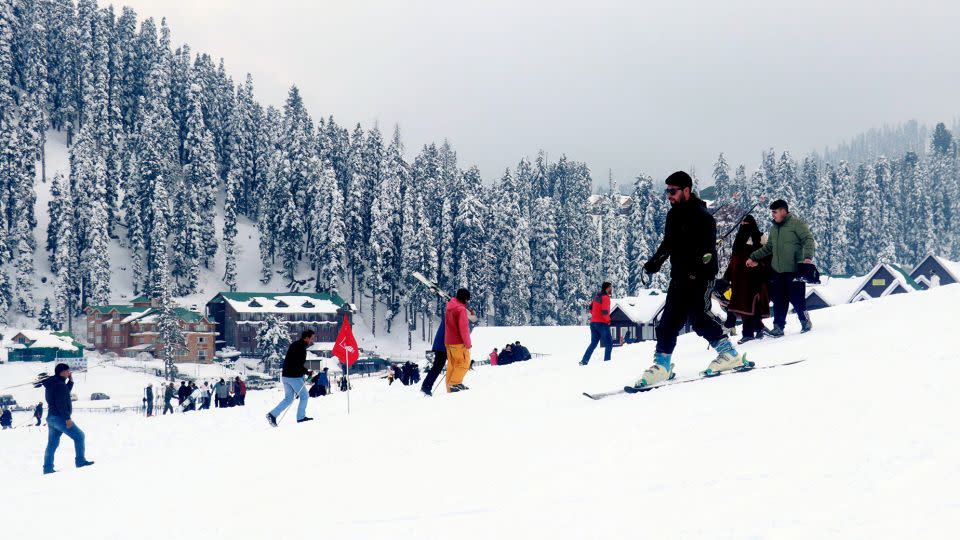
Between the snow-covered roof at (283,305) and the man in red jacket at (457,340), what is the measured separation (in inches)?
2881

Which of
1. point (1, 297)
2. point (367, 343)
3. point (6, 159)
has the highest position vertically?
point (6, 159)

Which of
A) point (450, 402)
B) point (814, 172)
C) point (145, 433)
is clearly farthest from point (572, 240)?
point (450, 402)

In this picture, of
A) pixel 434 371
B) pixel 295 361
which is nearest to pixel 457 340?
pixel 434 371

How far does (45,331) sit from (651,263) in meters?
77.8

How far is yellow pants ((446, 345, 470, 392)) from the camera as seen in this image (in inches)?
477

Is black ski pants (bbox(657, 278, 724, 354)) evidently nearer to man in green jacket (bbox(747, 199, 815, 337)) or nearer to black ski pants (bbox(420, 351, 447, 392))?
man in green jacket (bbox(747, 199, 815, 337))

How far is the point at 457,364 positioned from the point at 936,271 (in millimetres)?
66119

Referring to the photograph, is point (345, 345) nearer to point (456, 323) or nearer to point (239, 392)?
point (456, 323)

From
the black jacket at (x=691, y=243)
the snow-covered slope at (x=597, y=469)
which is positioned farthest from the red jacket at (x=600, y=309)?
the black jacket at (x=691, y=243)

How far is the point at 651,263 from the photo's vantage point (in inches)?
299

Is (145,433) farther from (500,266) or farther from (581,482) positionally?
(500,266)

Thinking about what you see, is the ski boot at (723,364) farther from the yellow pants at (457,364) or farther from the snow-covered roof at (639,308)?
the snow-covered roof at (639,308)

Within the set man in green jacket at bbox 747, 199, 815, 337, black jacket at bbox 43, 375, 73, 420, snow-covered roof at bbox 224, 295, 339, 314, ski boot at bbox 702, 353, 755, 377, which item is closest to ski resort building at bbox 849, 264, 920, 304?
snow-covered roof at bbox 224, 295, 339, 314

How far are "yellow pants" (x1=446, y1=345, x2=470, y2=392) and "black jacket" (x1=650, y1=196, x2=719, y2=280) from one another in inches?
189
